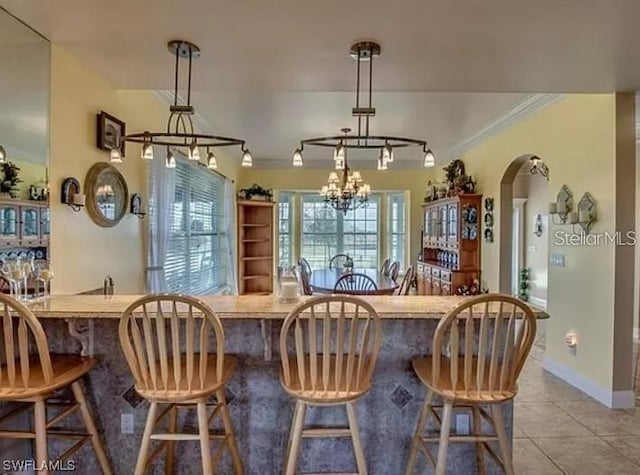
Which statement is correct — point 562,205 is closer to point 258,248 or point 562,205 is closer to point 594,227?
point 594,227

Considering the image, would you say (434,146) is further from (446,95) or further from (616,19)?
(616,19)

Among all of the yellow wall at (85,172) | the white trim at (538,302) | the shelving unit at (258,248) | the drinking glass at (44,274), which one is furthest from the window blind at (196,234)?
the white trim at (538,302)

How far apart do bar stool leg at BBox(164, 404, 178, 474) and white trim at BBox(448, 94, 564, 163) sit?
407 cm

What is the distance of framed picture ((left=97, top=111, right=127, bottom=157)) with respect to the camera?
3.14 metres

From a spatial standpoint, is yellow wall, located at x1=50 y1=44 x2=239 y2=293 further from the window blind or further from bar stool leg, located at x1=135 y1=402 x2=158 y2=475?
bar stool leg, located at x1=135 y1=402 x2=158 y2=475

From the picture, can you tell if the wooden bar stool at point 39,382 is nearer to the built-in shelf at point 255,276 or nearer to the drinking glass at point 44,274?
the drinking glass at point 44,274

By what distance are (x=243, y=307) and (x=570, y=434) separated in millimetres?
2472

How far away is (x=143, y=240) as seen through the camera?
383cm

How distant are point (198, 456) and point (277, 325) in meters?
0.87

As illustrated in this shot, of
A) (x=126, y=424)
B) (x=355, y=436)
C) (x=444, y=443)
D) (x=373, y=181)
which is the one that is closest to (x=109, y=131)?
(x=126, y=424)

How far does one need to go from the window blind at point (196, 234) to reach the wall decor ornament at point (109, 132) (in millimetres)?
747

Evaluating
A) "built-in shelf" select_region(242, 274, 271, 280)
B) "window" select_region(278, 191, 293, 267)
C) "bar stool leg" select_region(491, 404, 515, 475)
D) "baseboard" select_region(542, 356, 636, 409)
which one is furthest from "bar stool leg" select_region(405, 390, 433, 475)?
"window" select_region(278, 191, 293, 267)

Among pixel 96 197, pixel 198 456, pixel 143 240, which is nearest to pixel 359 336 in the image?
pixel 198 456

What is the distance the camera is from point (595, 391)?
12.1 ft
